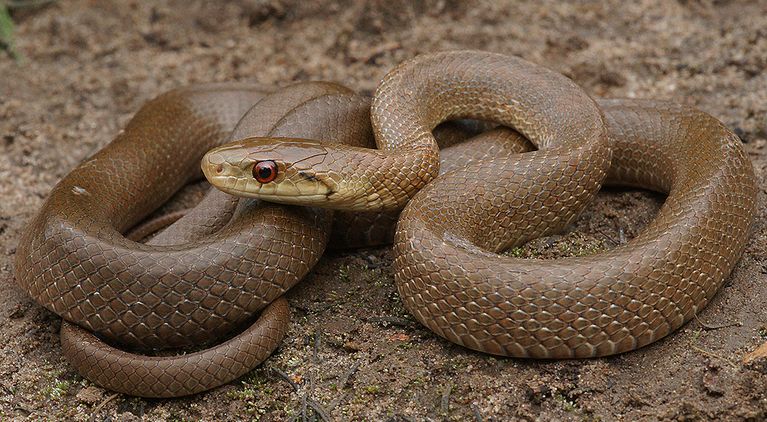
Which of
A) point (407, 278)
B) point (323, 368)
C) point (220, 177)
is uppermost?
point (220, 177)

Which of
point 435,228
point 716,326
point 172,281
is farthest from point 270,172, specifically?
point 716,326

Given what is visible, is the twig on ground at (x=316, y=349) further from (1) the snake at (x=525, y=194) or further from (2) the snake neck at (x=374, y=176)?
(2) the snake neck at (x=374, y=176)

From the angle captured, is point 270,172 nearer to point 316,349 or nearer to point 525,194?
point 316,349

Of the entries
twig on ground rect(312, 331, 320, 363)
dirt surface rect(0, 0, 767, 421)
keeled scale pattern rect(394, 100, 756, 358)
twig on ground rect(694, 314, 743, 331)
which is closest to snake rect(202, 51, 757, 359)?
keeled scale pattern rect(394, 100, 756, 358)

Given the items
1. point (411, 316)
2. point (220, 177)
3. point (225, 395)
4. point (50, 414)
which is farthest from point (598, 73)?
point (50, 414)

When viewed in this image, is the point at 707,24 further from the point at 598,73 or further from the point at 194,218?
the point at 194,218

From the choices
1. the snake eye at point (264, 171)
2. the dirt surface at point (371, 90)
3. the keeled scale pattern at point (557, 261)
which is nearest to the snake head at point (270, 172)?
the snake eye at point (264, 171)
